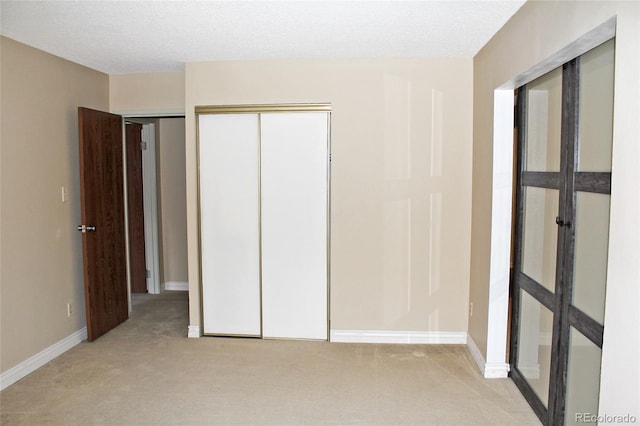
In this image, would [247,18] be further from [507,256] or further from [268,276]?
[507,256]

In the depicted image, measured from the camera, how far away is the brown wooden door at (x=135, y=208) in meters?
5.39

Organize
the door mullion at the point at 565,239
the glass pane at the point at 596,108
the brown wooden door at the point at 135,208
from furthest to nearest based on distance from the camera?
the brown wooden door at the point at 135,208, the door mullion at the point at 565,239, the glass pane at the point at 596,108

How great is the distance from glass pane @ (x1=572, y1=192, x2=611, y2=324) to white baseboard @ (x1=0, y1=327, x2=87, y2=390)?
143 inches

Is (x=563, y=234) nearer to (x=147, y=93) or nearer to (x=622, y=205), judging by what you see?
(x=622, y=205)

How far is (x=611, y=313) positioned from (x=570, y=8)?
4.34 ft

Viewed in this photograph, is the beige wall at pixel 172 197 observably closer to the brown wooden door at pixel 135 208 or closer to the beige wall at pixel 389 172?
the brown wooden door at pixel 135 208

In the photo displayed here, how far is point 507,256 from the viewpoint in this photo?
3.15 metres

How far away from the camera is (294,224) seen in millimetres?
3863


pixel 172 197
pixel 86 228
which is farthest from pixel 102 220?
pixel 172 197

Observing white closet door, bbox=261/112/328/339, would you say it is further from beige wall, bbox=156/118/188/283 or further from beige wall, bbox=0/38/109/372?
beige wall, bbox=156/118/188/283

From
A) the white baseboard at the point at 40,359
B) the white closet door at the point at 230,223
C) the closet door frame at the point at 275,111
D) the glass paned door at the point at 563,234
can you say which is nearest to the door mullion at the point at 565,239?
the glass paned door at the point at 563,234

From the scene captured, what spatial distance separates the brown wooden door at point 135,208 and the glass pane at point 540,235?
14.4ft

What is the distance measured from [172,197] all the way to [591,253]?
4.73 meters

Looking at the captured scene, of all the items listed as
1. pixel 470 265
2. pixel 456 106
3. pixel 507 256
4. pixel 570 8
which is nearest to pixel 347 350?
pixel 470 265
